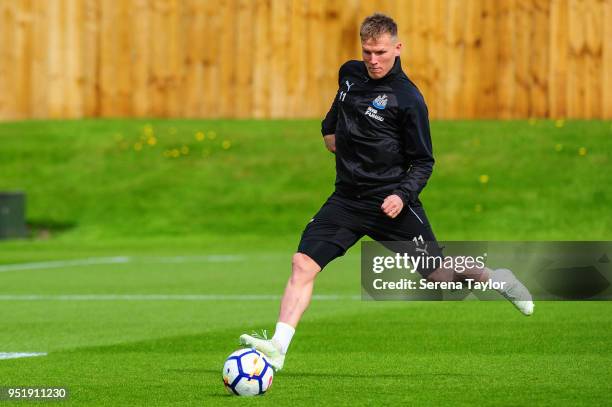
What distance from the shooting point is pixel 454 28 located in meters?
23.3

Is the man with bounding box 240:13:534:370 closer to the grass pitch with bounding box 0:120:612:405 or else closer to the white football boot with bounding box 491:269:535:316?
the white football boot with bounding box 491:269:535:316

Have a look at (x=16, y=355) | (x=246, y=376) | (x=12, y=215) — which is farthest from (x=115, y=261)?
(x=246, y=376)

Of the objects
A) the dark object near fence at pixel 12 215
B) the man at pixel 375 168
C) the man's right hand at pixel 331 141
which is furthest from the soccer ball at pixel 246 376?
the dark object near fence at pixel 12 215

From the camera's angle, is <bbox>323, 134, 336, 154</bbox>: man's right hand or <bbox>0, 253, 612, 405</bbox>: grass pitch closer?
<bbox>0, 253, 612, 405</bbox>: grass pitch

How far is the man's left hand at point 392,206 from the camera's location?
8.23m

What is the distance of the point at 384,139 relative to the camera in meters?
8.45

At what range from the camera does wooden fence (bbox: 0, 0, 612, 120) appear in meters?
23.1

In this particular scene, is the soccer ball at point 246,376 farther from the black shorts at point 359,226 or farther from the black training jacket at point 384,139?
the black training jacket at point 384,139

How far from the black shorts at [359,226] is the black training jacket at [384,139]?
0.08 m

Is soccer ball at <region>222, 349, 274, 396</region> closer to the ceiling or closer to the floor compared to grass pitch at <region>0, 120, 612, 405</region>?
closer to the ceiling

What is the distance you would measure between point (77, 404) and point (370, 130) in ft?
8.02

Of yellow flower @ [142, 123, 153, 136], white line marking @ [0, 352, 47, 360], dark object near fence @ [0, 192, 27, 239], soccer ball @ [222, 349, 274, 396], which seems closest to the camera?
soccer ball @ [222, 349, 274, 396]

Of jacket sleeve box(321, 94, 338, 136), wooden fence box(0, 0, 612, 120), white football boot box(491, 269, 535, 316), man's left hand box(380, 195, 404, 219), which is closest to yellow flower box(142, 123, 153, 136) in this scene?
wooden fence box(0, 0, 612, 120)

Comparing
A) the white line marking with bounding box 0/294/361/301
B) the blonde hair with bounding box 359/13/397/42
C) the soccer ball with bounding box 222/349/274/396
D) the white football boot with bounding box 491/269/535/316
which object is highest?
the blonde hair with bounding box 359/13/397/42
